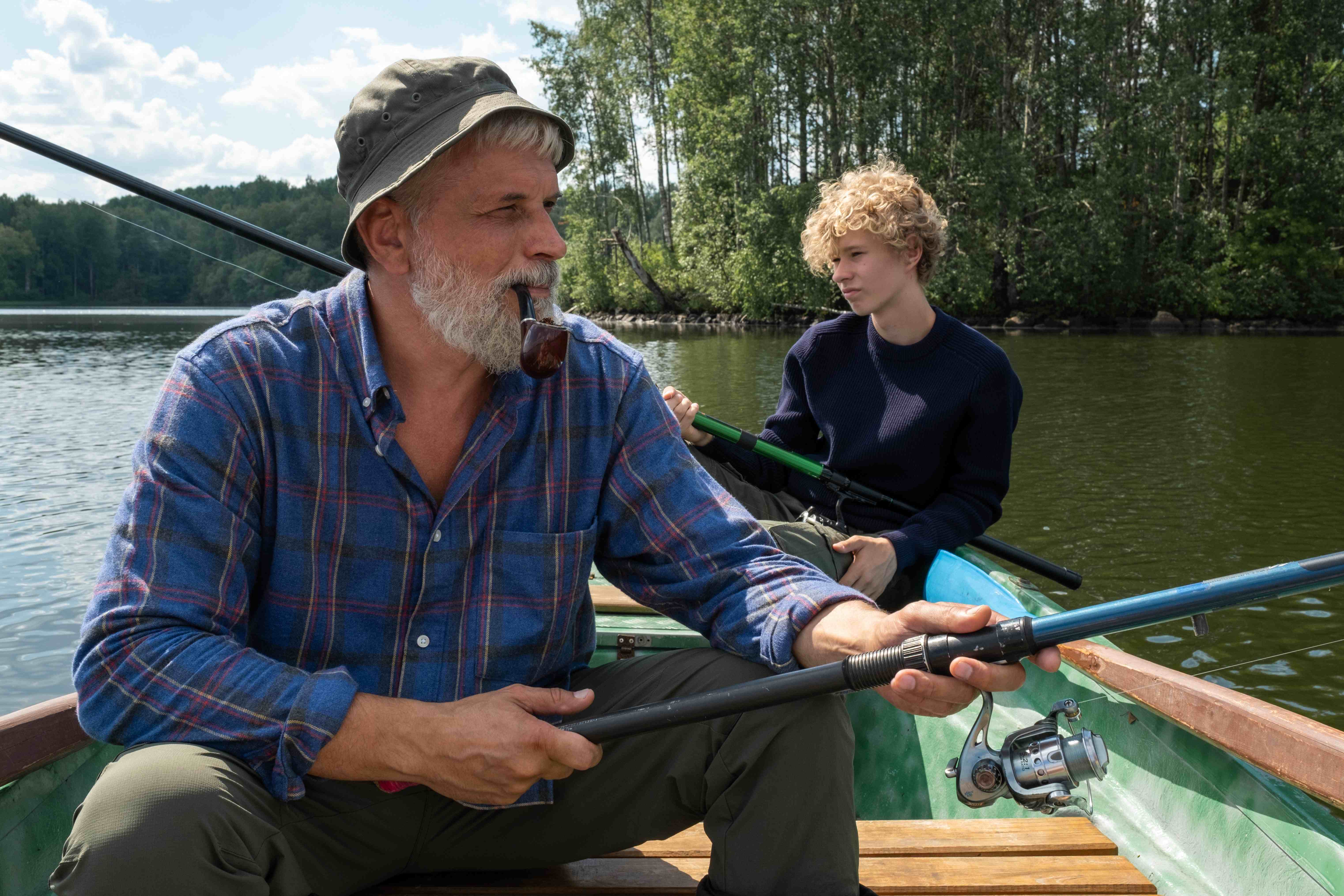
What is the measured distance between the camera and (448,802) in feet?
5.33

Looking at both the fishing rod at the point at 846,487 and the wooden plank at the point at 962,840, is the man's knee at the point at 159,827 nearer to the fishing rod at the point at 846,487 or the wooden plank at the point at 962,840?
the wooden plank at the point at 962,840

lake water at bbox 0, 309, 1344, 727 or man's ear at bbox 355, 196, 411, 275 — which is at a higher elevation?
man's ear at bbox 355, 196, 411, 275

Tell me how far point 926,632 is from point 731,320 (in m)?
28.3

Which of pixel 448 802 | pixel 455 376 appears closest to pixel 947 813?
pixel 448 802

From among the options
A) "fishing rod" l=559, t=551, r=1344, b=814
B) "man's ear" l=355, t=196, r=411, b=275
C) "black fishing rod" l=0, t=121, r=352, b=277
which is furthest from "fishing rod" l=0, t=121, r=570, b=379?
"fishing rod" l=559, t=551, r=1344, b=814

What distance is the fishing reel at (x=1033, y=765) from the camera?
5.11 ft

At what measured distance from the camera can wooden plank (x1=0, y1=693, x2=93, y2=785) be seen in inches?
70.6

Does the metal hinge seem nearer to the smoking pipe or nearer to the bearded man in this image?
the bearded man

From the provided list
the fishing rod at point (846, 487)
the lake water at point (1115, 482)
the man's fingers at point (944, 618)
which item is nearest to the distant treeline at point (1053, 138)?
the lake water at point (1115, 482)

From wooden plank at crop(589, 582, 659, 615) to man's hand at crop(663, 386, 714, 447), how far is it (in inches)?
22.3

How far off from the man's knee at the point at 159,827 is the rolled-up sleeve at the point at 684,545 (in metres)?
0.71

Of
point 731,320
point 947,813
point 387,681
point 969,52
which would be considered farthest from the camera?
point 731,320

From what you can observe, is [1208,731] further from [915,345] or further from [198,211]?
[198,211]

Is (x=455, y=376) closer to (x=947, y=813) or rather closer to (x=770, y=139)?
(x=947, y=813)
